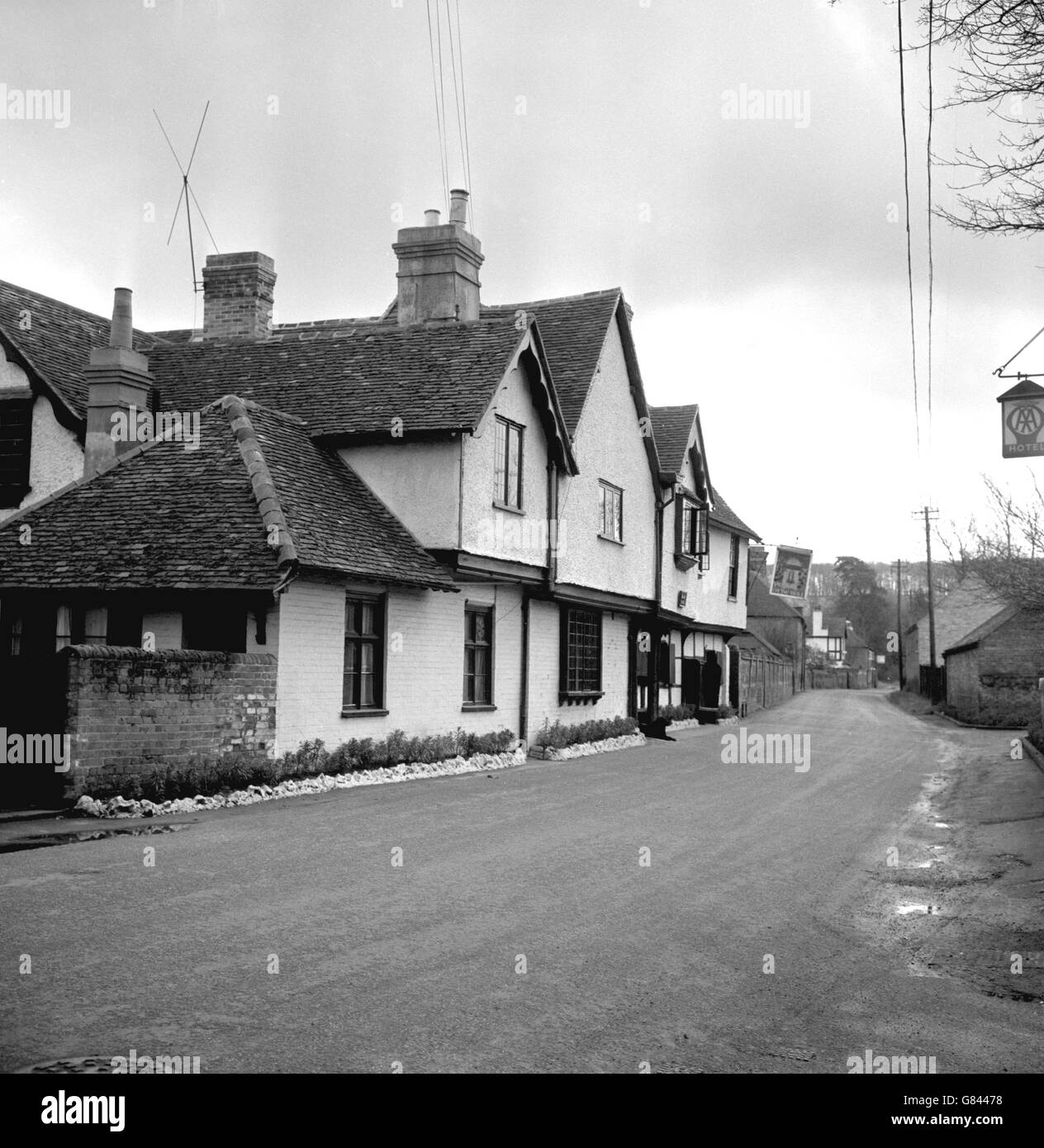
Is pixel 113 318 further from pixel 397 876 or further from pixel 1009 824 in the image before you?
pixel 1009 824

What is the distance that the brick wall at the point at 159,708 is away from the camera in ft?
41.4

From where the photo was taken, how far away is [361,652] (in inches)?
707

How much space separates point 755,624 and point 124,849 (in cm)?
7419

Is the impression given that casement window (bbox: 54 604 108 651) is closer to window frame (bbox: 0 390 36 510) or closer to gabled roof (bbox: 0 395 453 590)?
gabled roof (bbox: 0 395 453 590)

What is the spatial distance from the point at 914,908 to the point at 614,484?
18.3 meters

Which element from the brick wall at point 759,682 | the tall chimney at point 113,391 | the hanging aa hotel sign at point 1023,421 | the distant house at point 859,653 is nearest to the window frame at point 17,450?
the tall chimney at point 113,391

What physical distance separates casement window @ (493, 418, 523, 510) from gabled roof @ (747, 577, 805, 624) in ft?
198

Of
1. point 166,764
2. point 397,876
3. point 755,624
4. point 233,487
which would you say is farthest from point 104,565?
point 755,624

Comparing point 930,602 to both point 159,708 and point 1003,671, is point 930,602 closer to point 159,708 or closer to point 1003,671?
point 1003,671

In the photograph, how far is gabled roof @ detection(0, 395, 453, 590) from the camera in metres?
15.3

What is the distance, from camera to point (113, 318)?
1992 cm

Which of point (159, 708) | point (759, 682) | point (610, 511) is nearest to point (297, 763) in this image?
point (159, 708)

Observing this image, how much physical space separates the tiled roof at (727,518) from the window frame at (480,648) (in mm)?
16116

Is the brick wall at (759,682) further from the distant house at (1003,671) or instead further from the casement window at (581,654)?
the casement window at (581,654)
